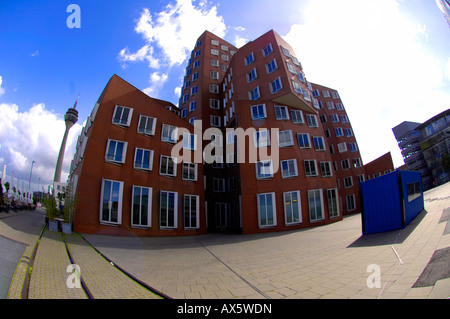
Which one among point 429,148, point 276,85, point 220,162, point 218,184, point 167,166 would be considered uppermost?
point 276,85

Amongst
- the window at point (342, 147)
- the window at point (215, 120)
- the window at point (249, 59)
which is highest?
the window at point (249, 59)

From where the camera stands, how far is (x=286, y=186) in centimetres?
1909

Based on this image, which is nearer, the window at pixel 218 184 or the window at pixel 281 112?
the window at pixel 281 112

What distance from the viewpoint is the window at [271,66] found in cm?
2364

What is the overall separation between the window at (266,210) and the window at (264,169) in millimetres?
2098

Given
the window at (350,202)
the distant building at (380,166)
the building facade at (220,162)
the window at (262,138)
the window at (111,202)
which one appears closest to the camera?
the window at (111,202)

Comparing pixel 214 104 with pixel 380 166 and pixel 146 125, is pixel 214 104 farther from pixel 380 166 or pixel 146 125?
pixel 380 166

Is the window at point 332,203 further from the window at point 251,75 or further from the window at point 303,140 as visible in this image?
the window at point 251,75

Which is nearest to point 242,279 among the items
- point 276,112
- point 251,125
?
point 251,125

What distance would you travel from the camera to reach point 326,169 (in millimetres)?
21578

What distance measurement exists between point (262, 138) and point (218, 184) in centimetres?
973

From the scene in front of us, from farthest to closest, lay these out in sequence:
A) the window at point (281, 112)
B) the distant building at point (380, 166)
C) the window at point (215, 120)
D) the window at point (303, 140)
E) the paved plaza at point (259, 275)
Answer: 1. the distant building at point (380, 166)
2. the window at point (215, 120)
3. the window at point (281, 112)
4. the window at point (303, 140)
5. the paved plaza at point (259, 275)

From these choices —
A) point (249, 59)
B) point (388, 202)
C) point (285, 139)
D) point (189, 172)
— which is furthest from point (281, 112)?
point (388, 202)

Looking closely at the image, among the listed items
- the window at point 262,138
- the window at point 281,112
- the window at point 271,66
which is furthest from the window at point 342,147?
the window at point 262,138
